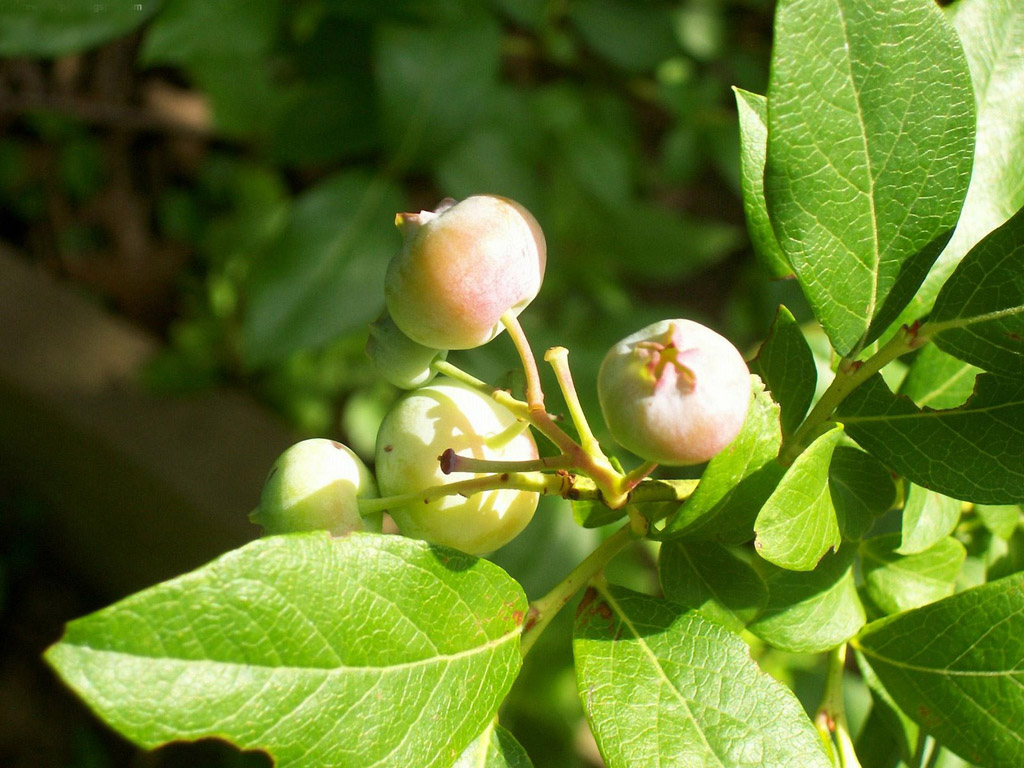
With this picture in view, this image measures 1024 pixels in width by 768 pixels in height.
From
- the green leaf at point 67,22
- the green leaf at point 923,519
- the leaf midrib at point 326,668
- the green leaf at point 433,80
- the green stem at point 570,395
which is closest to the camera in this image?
the leaf midrib at point 326,668

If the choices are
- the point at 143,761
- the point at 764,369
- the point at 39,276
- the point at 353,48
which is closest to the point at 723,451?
the point at 764,369

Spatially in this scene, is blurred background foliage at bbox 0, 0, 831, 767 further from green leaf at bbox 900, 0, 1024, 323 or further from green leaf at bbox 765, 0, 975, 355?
green leaf at bbox 765, 0, 975, 355

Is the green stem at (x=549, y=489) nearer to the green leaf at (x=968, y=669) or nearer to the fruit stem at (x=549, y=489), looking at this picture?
the fruit stem at (x=549, y=489)

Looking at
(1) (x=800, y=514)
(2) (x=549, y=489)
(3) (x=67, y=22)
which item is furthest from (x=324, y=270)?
(1) (x=800, y=514)

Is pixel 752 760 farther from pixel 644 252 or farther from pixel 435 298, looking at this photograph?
pixel 644 252

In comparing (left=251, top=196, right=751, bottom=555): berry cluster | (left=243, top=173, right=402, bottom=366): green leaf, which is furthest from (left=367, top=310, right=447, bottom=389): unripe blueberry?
(left=243, top=173, right=402, bottom=366): green leaf

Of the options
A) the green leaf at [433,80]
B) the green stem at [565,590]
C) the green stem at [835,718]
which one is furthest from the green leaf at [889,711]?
the green leaf at [433,80]
